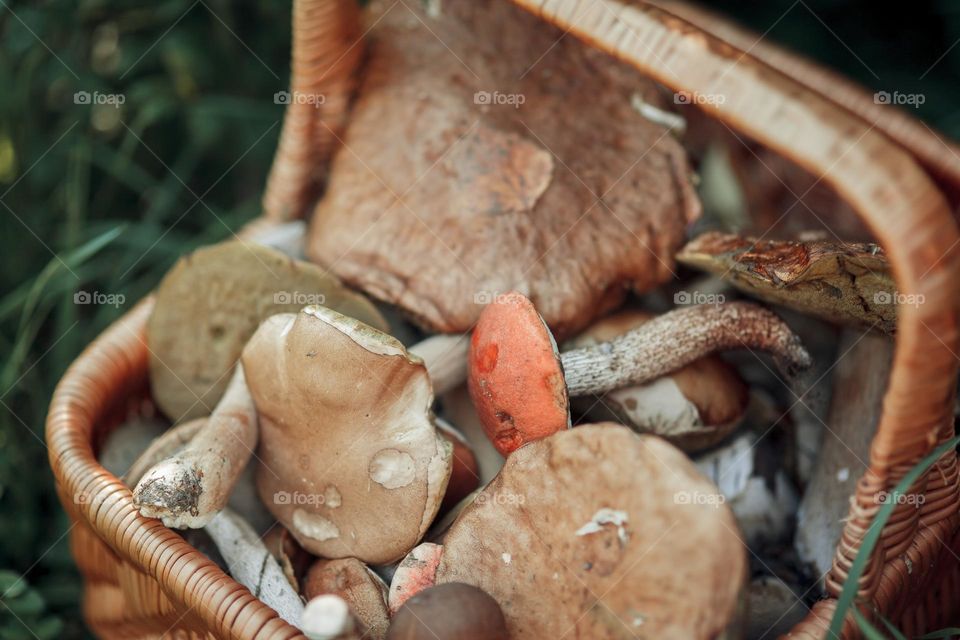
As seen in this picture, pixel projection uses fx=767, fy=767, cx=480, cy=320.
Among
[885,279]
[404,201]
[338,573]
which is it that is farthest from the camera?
[404,201]

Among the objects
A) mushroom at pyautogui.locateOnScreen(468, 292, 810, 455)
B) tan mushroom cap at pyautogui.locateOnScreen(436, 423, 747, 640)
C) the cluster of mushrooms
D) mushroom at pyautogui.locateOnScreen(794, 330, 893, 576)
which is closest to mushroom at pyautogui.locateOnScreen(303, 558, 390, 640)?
the cluster of mushrooms

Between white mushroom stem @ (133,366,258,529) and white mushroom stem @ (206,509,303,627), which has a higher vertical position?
white mushroom stem @ (133,366,258,529)

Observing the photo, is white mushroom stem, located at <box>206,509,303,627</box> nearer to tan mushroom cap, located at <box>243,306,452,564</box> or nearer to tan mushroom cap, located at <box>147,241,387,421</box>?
tan mushroom cap, located at <box>243,306,452,564</box>

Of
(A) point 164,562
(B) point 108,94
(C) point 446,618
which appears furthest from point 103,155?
(C) point 446,618

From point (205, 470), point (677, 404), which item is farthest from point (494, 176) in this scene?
point (205, 470)

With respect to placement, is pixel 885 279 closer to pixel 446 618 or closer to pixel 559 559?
pixel 559 559

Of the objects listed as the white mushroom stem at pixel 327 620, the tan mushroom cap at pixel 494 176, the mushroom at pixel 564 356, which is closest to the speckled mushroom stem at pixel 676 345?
the mushroom at pixel 564 356

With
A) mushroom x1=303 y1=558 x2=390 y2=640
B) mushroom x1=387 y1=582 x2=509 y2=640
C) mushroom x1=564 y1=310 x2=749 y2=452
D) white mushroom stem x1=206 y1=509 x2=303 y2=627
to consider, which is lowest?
white mushroom stem x1=206 y1=509 x2=303 y2=627
